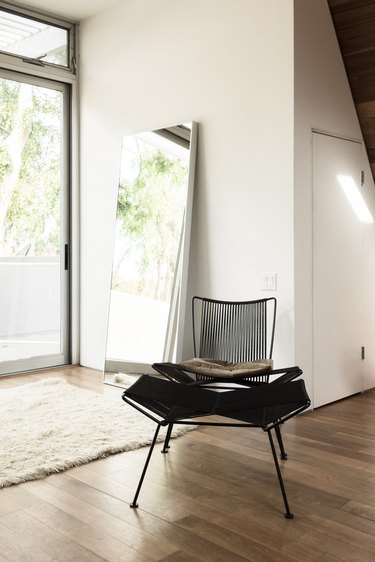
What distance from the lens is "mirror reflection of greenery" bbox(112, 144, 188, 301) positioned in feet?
15.4

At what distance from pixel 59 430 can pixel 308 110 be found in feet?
8.72

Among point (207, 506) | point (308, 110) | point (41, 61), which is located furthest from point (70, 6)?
point (207, 506)

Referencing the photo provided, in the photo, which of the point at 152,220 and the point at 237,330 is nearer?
the point at 237,330

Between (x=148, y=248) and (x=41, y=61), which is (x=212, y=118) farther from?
(x=41, y=61)

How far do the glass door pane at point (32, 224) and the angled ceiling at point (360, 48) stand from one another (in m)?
2.60

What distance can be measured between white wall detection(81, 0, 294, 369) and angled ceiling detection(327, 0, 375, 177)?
1.78ft

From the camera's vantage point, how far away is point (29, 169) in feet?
17.6

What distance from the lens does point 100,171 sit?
18.0 feet

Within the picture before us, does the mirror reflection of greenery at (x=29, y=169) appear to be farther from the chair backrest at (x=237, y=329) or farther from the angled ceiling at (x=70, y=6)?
the chair backrest at (x=237, y=329)

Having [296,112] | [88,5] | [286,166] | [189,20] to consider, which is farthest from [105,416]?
[88,5]

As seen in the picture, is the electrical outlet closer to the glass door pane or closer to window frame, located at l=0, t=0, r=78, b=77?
the glass door pane

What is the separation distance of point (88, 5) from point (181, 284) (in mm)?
2637

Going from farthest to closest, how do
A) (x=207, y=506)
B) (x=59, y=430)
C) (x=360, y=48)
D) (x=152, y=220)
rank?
(x=152, y=220), (x=360, y=48), (x=59, y=430), (x=207, y=506)

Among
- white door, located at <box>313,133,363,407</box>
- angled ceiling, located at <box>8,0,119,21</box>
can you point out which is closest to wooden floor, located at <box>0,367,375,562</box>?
white door, located at <box>313,133,363,407</box>
